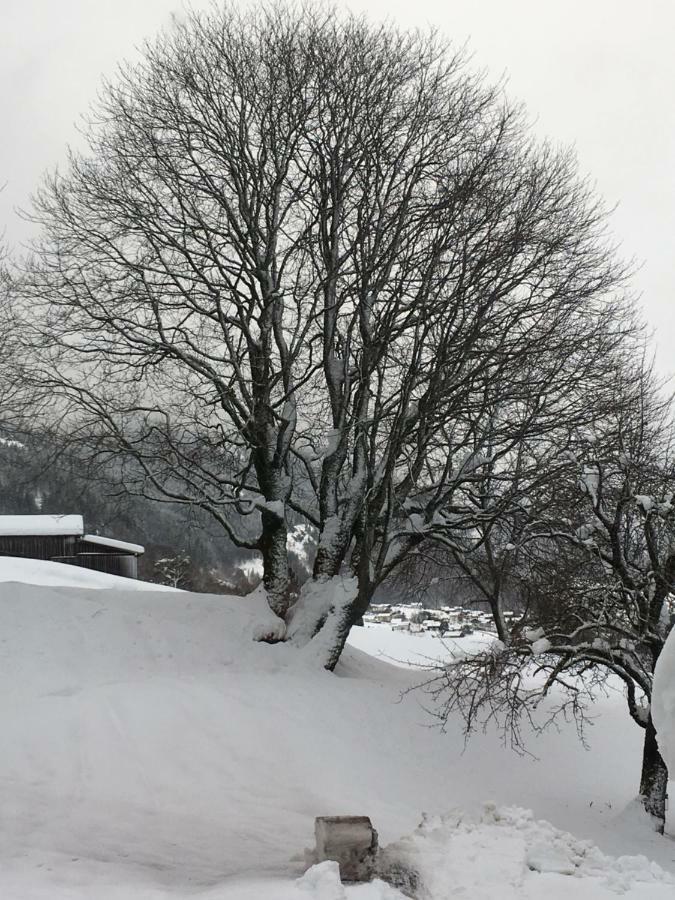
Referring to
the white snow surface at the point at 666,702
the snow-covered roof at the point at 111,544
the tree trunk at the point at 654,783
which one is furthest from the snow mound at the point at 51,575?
the white snow surface at the point at 666,702

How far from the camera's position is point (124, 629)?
37.0 ft

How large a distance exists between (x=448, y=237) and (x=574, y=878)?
9032 mm

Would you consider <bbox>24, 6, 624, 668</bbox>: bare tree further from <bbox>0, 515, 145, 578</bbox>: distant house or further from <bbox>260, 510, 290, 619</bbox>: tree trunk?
<bbox>0, 515, 145, 578</bbox>: distant house

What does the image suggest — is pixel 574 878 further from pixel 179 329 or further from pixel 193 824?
pixel 179 329

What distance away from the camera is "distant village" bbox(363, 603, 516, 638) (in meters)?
24.2

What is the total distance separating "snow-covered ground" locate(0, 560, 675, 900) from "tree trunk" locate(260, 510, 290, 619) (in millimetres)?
591

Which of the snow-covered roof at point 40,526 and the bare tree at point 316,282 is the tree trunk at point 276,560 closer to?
the bare tree at point 316,282

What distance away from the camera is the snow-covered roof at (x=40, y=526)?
28422 mm

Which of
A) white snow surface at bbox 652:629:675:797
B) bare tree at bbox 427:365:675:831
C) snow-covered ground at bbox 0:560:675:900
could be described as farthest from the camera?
bare tree at bbox 427:365:675:831

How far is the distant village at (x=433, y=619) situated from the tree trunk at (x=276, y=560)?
904cm

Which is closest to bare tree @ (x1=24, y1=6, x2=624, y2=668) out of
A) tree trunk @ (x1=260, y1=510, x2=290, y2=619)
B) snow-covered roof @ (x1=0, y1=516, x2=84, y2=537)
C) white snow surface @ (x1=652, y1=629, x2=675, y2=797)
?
tree trunk @ (x1=260, y1=510, x2=290, y2=619)

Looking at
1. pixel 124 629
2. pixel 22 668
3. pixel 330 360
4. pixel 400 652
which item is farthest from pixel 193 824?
pixel 400 652

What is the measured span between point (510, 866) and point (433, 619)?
29.3m

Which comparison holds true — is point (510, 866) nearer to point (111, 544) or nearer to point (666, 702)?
point (666, 702)
